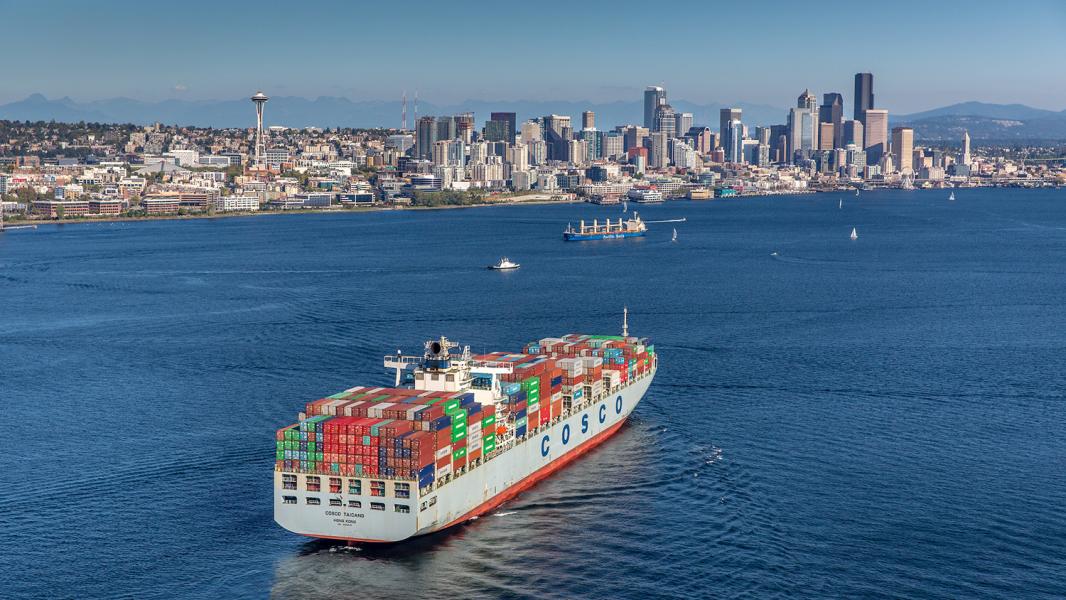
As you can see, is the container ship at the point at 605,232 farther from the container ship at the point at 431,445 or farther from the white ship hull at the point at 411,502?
the white ship hull at the point at 411,502

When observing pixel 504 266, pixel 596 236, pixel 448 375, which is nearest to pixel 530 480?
pixel 448 375

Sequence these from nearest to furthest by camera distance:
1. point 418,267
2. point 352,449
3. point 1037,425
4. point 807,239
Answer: point 352,449 < point 1037,425 < point 418,267 < point 807,239

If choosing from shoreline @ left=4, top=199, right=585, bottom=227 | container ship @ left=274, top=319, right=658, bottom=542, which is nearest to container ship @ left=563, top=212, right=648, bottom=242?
shoreline @ left=4, top=199, right=585, bottom=227

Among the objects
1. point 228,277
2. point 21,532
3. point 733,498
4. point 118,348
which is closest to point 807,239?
point 228,277

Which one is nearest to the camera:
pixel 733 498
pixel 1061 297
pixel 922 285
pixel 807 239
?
pixel 733 498

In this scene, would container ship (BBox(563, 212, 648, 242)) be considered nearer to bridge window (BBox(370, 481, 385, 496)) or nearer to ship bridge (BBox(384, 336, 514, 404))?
ship bridge (BBox(384, 336, 514, 404))

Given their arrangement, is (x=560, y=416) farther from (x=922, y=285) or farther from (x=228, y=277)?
(x=228, y=277)

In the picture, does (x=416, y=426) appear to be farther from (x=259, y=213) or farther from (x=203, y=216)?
(x=259, y=213)
